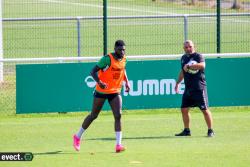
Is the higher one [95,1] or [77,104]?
[95,1]

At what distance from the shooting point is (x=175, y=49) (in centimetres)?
3241

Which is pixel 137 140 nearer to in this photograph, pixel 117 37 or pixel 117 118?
pixel 117 118

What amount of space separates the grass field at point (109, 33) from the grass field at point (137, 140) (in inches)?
403

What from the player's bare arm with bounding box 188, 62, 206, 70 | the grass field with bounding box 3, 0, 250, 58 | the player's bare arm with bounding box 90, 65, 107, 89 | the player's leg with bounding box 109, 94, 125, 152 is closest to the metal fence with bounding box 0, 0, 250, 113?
the grass field with bounding box 3, 0, 250, 58

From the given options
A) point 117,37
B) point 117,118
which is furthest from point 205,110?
point 117,37

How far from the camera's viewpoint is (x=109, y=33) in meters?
34.8

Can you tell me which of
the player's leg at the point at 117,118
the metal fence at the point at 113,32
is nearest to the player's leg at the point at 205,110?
the player's leg at the point at 117,118

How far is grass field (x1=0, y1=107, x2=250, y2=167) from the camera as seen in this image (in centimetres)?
1516

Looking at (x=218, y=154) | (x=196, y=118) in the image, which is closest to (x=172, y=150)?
(x=218, y=154)

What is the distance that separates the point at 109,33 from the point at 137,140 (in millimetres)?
17586

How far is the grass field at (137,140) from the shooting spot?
15164 mm

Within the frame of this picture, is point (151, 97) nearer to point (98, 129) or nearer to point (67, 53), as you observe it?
point (98, 129)

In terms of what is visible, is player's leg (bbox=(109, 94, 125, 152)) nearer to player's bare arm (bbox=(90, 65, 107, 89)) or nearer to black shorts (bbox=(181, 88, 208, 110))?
player's bare arm (bbox=(90, 65, 107, 89))

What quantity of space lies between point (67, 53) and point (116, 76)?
16.4 metres
